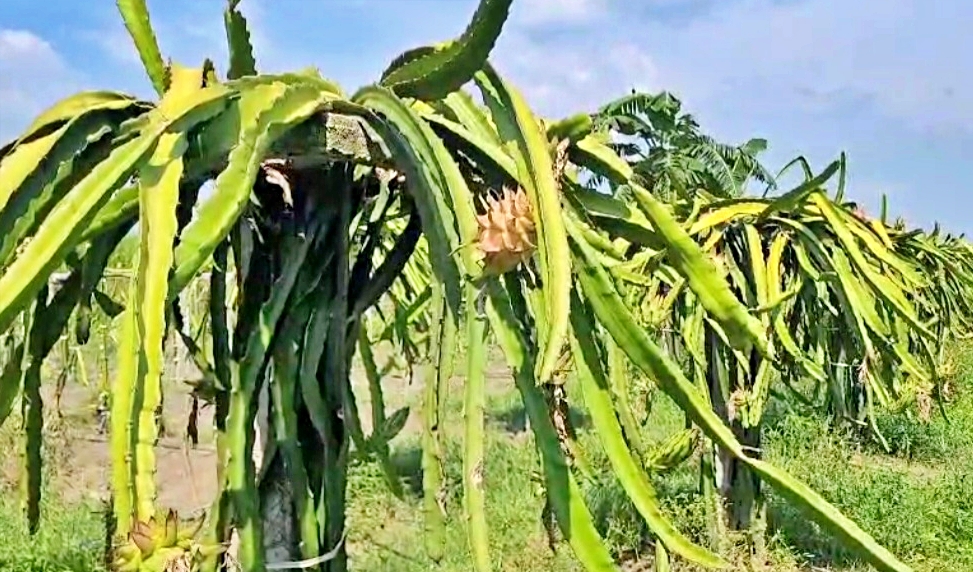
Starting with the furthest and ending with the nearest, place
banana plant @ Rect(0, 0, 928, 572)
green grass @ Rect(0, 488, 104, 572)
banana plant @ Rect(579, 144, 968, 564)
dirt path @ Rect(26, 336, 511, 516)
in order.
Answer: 1. dirt path @ Rect(26, 336, 511, 516)
2. green grass @ Rect(0, 488, 104, 572)
3. banana plant @ Rect(579, 144, 968, 564)
4. banana plant @ Rect(0, 0, 928, 572)

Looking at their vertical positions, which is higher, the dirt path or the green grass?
the dirt path

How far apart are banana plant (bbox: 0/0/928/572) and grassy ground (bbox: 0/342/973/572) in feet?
6.30

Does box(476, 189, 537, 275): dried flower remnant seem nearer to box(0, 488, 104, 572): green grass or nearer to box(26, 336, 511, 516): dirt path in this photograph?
box(0, 488, 104, 572): green grass

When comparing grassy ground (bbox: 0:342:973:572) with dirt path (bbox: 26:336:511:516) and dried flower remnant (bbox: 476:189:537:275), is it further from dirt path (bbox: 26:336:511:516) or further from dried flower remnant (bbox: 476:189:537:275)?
dried flower remnant (bbox: 476:189:537:275)

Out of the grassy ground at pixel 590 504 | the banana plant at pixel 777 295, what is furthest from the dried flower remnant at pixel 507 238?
the grassy ground at pixel 590 504

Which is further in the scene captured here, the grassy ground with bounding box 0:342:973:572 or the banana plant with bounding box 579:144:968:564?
the grassy ground with bounding box 0:342:973:572

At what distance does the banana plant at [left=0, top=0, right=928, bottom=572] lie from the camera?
69 centimetres

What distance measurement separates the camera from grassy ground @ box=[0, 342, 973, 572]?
3.48 meters

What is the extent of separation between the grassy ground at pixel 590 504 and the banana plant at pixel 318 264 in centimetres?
192

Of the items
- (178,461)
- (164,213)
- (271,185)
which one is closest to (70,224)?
(164,213)

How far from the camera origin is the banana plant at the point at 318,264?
2.25 ft

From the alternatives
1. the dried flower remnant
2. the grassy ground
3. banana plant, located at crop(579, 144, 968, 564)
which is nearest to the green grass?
the grassy ground

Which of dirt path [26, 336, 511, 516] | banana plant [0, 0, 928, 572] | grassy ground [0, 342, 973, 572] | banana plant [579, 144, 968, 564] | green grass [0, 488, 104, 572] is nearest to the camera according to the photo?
banana plant [0, 0, 928, 572]

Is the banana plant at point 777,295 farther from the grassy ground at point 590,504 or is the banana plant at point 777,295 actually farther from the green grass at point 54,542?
the green grass at point 54,542
